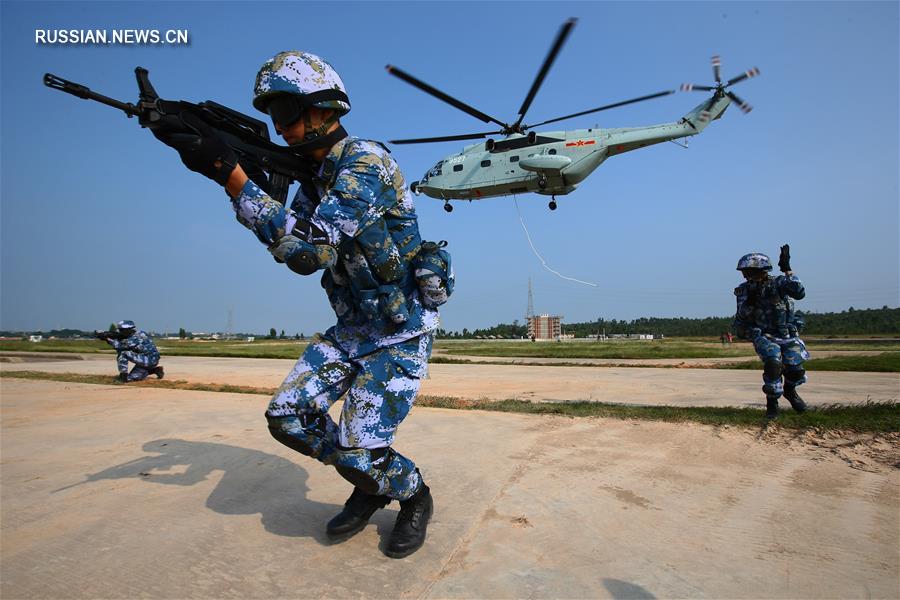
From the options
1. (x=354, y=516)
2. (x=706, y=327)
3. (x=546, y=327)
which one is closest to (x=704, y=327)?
(x=706, y=327)

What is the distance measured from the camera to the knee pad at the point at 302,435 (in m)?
2.62

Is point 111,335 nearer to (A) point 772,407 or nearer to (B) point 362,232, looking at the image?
(B) point 362,232

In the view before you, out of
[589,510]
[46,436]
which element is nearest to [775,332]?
[589,510]

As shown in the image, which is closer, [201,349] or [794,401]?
[794,401]

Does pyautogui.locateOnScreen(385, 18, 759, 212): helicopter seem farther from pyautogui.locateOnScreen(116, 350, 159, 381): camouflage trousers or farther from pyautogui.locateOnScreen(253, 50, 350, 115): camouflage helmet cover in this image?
pyautogui.locateOnScreen(253, 50, 350, 115): camouflage helmet cover

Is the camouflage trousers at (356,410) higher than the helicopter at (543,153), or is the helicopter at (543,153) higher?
the helicopter at (543,153)

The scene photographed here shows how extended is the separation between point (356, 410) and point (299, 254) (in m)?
0.90

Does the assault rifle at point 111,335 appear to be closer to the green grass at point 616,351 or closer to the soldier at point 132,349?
the soldier at point 132,349

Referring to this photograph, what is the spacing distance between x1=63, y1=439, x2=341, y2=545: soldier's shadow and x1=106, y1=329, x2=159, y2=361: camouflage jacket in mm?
8053

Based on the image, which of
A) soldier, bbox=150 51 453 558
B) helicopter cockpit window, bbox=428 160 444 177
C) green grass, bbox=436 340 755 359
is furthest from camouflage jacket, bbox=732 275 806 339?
helicopter cockpit window, bbox=428 160 444 177

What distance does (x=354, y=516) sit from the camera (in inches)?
109

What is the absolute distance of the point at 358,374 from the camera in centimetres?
276

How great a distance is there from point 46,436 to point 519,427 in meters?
4.93

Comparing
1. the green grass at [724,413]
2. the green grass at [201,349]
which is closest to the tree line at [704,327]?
the green grass at [201,349]
